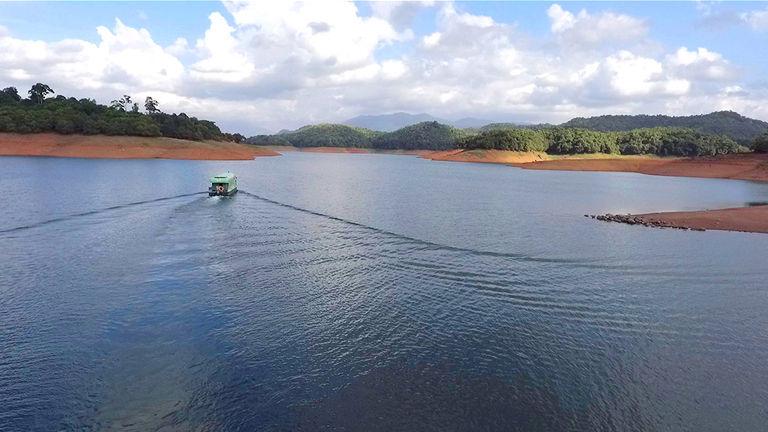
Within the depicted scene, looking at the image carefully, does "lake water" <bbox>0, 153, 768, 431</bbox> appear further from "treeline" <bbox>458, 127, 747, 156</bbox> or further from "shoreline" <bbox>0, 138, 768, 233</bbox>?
"treeline" <bbox>458, 127, 747, 156</bbox>

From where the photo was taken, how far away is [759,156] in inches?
3339

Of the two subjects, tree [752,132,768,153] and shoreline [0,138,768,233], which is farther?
tree [752,132,768,153]

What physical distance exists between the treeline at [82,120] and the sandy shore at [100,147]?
5.82ft

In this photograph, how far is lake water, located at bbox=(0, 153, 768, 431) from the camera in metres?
9.94

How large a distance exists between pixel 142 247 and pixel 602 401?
20.0 meters

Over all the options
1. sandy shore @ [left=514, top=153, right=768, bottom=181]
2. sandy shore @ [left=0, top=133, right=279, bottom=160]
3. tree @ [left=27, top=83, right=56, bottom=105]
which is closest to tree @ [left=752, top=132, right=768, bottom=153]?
sandy shore @ [left=514, top=153, right=768, bottom=181]

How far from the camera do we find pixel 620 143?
433ft

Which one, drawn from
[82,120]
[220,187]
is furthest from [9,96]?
[220,187]

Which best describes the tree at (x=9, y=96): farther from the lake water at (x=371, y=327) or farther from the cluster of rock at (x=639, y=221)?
the cluster of rock at (x=639, y=221)

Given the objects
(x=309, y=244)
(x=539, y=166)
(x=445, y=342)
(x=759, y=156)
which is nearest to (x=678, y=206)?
(x=309, y=244)

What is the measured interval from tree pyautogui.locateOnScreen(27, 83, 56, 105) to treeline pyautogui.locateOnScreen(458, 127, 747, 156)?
112079 mm

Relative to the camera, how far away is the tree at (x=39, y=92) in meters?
119

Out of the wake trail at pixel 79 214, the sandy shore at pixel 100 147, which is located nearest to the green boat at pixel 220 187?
the wake trail at pixel 79 214

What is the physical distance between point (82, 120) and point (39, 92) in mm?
39402
